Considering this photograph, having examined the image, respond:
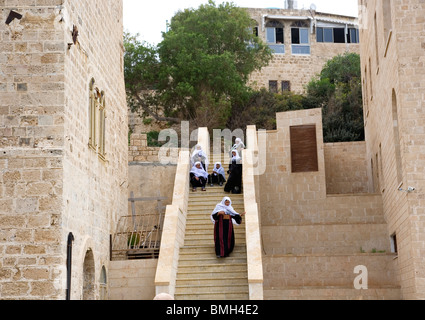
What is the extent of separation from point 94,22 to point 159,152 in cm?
623

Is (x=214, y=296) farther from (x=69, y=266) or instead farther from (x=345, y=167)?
(x=345, y=167)

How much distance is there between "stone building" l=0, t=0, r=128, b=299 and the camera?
8.84 metres

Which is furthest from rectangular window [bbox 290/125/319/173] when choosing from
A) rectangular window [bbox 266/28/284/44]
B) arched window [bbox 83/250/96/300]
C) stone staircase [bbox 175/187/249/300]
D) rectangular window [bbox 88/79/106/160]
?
rectangular window [bbox 266/28/284/44]

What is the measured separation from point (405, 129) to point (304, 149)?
592cm

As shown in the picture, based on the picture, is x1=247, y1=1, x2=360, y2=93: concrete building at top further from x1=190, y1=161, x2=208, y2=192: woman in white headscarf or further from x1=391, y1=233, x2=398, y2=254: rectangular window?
x1=190, y1=161, x2=208, y2=192: woman in white headscarf

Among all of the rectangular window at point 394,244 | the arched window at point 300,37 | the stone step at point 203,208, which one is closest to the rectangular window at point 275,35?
the arched window at point 300,37

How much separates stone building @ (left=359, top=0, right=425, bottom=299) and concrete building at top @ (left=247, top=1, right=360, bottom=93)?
16.9 m

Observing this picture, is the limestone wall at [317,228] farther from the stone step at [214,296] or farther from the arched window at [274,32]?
the arched window at [274,32]

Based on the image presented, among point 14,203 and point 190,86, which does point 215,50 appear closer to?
point 190,86

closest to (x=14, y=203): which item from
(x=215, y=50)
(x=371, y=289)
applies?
(x=371, y=289)

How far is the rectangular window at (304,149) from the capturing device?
18.1m

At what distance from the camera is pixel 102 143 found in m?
12.4

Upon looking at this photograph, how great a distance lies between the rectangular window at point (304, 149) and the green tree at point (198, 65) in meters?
6.54

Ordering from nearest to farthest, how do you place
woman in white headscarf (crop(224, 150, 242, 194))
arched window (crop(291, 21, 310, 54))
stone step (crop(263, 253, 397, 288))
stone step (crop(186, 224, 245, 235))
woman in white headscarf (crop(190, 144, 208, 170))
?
stone step (crop(186, 224, 245, 235)), woman in white headscarf (crop(224, 150, 242, 194)), stone step (crop(263, 253, 397, 288)), woman in white headscarf (crop(190, 144, 208, 170)), arched window (crop(291, 21, 310, 54))
